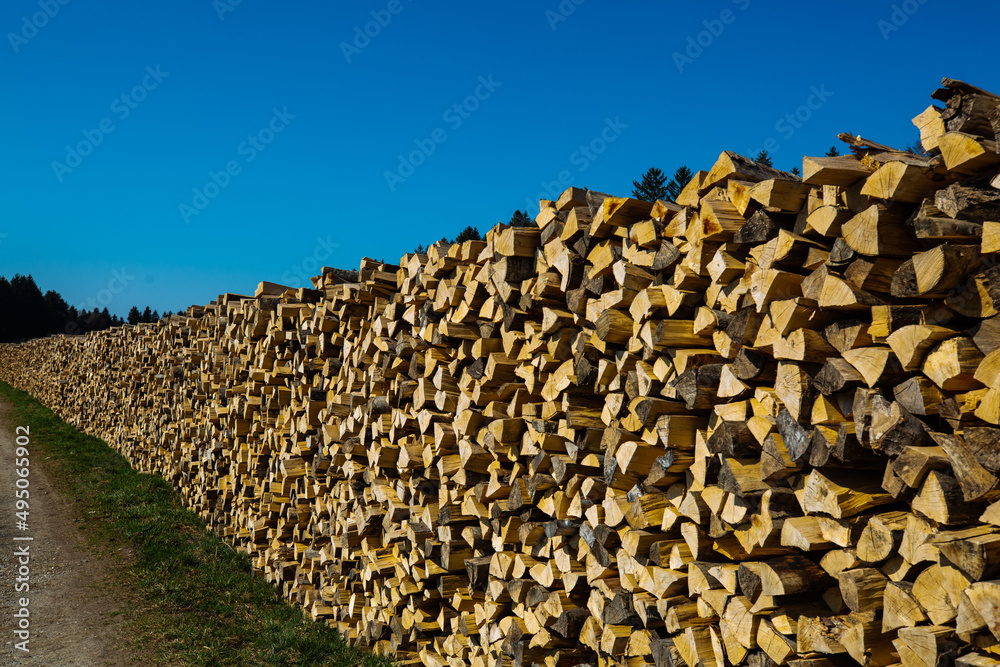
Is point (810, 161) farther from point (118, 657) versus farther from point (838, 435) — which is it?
point (118, 657)

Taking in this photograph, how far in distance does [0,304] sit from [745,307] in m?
53.1

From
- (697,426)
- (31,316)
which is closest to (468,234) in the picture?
(697,426)

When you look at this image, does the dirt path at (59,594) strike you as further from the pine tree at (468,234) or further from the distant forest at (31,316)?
the distant forest at (31,316)

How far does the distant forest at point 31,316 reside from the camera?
144 feet

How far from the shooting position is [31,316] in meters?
45.2

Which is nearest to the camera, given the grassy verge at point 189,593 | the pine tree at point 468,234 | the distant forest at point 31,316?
the grassy verge at point 189,593

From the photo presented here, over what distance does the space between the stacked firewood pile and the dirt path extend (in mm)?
1517

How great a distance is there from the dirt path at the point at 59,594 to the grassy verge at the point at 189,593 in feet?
0.50

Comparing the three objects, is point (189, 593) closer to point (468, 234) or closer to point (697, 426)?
point (697, 426)

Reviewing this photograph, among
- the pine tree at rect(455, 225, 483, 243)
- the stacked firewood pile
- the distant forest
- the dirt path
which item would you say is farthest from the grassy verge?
the distant forest

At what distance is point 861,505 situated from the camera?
1.73 metres

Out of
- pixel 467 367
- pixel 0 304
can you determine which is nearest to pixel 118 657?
pixel 467 367

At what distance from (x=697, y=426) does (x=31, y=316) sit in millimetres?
53787

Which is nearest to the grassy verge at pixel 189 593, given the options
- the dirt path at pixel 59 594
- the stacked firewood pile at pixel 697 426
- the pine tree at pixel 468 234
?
the dirt path at pixel 59 594
